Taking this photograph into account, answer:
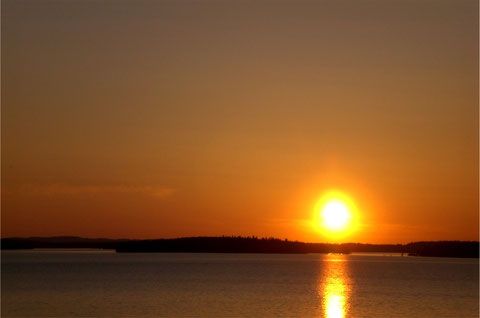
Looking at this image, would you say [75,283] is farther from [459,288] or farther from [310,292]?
[459,288]

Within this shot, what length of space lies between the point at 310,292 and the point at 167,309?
666 inches

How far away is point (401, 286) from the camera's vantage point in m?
66.6

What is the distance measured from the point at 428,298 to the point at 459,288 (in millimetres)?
13001

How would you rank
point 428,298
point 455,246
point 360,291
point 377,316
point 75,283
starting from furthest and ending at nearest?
1. point 455,246
2. point 75,283
3. point 360,291
4. point 428,298
5. point 377,316

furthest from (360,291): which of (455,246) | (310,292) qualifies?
(455,246)

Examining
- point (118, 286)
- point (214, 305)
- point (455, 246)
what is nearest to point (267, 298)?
point (214, 305)

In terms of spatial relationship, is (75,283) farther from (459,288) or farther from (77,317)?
(459,288)

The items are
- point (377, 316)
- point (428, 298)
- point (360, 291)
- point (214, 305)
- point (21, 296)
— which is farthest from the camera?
point (360, 291)

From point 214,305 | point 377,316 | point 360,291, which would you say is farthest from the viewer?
point 360,291

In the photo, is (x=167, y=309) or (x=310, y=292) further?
(x=310, y=292)

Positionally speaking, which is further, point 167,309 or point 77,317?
point 167,309

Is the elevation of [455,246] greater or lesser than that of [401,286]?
greater

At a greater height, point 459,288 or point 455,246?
point 455,246

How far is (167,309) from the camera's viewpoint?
42.0 meters
